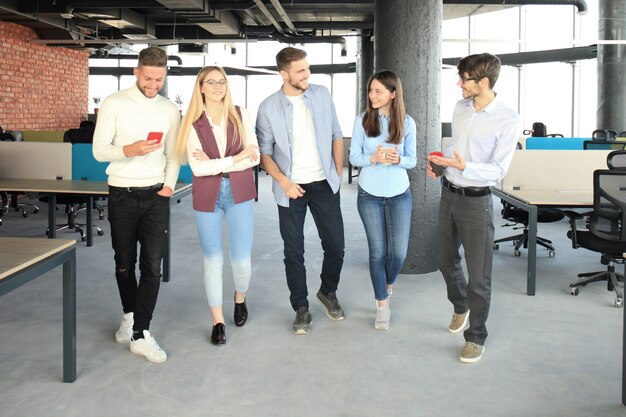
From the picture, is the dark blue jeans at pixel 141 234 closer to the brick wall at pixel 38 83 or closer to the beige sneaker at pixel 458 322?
the beige sneaker at pixel 458 322

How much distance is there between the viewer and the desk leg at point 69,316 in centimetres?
302

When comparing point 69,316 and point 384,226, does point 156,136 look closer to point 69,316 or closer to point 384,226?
point 69,316

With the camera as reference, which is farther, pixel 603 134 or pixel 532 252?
pixel 603 134

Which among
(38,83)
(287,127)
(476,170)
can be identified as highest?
(38,83)

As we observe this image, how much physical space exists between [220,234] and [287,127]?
692mm

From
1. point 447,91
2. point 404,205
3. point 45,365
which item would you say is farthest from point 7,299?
point 447,91

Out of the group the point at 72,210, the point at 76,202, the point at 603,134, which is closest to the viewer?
the point at 76,202

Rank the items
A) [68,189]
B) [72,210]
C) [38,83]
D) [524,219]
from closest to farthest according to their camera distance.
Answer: [68,189], [524,219], [72,210], [38,83]

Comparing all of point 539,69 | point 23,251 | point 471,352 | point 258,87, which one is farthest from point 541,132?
point 23,251

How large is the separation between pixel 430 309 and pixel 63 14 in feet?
26.5

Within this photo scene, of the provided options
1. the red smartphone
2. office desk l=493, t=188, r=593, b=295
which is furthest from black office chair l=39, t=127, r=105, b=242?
office desk l=493, t=188, r=593, b=295

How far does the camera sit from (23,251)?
9.20ft

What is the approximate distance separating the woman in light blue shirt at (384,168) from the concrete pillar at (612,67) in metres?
8.79

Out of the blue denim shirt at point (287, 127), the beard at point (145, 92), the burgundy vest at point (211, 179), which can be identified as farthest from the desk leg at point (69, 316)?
the blue denim shirt at point (287, 127)
